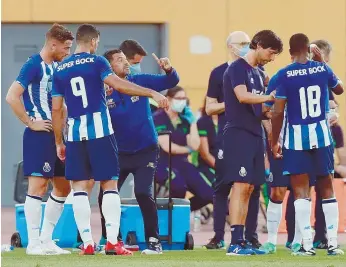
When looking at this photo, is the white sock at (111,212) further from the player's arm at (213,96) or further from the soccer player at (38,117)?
the player's arm at (213,96)

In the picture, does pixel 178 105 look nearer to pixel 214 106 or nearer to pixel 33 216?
pixel 214 106

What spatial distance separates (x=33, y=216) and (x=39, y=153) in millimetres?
550

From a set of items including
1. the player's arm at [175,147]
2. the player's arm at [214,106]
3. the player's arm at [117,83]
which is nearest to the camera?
the player's arm at [117,83]

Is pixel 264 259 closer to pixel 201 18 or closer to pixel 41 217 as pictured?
pixel 41 217

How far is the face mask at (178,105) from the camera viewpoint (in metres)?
17.3

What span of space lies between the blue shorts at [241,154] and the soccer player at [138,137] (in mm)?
731

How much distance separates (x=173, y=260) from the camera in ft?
38.5

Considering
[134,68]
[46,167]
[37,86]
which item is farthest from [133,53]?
[46,167]

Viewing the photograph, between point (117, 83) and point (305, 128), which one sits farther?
point (305, 128)

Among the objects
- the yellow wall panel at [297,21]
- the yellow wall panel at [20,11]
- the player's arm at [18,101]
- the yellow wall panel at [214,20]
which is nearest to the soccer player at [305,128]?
the player's arm at [18,101]

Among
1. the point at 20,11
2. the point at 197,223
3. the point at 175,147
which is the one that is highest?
the point at 20,11

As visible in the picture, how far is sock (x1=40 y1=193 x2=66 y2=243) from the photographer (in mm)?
12703

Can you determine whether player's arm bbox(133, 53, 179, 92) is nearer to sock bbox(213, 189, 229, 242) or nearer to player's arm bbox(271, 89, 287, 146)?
player's arm bbox(271, 89, 287, 146)

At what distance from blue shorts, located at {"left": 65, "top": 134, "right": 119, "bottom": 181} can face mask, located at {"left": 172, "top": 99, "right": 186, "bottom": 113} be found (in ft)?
16.8
